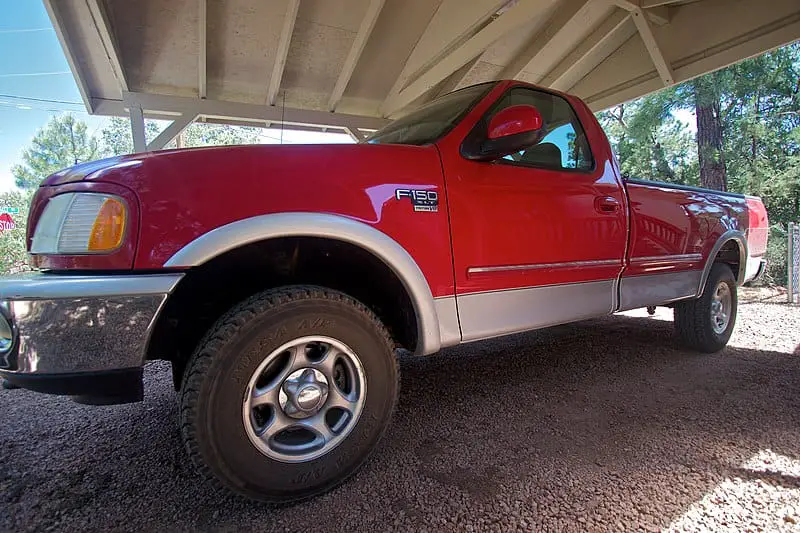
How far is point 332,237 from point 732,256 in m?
4.11

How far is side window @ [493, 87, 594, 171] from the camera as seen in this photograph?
253cm

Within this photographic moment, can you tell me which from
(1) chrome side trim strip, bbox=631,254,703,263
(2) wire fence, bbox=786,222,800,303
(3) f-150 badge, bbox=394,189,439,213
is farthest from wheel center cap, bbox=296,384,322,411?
(2) wire fence, bbox=786,222,800,303

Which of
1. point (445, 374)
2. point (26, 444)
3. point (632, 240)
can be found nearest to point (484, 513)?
point (445, 374)

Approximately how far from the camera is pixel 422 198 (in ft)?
6.29

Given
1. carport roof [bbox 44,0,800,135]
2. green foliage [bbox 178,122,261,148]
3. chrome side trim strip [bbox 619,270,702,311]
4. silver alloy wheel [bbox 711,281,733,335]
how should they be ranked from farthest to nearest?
green foliage [bbox 178,122,261,148] < carport roof [bbox 44,0,800,135] < silver alloy wheel [bbox 711,281,733,335] < chrome side trim strip [bbox 619,270,702,311]

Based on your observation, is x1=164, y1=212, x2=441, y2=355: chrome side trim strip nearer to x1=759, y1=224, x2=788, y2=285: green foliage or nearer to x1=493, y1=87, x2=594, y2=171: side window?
x1=493, y1=87, x2=594, y2=171: side window

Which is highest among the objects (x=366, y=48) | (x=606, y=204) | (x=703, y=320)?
(x=366, y=48)

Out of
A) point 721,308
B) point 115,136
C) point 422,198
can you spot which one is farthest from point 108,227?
point 115,136

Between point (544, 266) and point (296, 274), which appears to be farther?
point (544, 266)

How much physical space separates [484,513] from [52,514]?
5.54ft

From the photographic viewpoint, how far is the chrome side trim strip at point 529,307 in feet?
6.86

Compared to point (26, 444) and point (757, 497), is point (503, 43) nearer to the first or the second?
point (757, 497)

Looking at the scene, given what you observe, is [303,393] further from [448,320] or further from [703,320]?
[703,320]

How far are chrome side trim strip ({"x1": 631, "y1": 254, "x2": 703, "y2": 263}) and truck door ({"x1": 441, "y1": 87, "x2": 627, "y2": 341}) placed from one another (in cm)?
25
